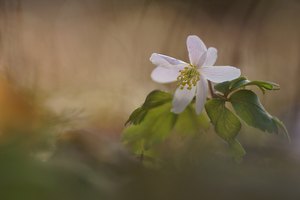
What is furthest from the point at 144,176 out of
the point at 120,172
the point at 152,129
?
the point at 152,129

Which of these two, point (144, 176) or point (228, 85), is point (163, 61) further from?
point (144, 176)

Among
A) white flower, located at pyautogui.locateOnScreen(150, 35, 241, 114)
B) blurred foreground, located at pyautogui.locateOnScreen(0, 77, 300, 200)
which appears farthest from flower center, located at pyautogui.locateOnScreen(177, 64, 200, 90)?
blurred foreground, located at pyautogui.locateOnScreen(0, 77, 300, 200)

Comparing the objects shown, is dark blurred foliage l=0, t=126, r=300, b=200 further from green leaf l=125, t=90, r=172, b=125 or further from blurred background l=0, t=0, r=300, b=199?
green leaf l=125, t=90, r=172, b=125

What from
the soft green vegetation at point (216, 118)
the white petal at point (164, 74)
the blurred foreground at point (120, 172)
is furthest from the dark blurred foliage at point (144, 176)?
the white petal at point (164, 74)

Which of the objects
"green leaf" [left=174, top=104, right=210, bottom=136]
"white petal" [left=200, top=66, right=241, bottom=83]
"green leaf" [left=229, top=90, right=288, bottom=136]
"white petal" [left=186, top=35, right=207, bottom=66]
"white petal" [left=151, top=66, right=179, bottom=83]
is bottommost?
"green leaf" [left=229, top=90, right=288, bottom=136]

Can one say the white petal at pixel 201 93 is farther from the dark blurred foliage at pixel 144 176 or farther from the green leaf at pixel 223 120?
the dark blurred foliage at pixel 144 176

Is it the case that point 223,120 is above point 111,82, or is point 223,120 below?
below
